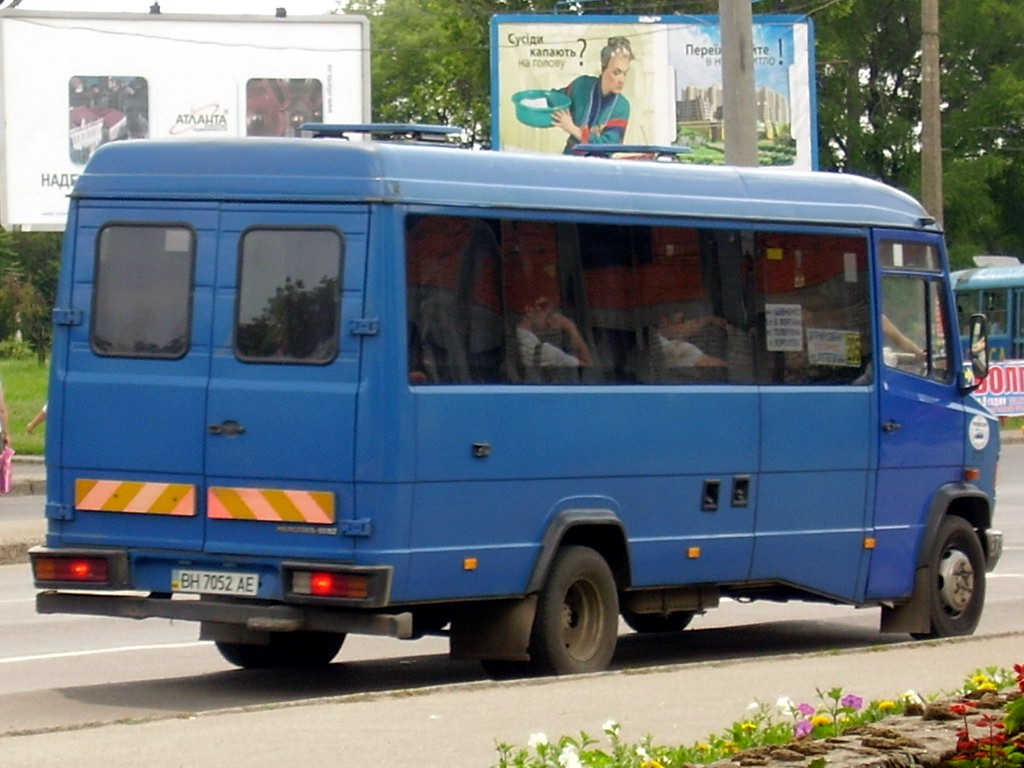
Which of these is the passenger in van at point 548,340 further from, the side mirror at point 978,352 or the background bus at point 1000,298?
the background bus at point 1000,298

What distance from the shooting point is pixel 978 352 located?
13828 mm

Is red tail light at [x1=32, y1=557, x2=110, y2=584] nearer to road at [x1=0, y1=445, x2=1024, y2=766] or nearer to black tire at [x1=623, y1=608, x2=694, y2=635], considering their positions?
road at [x1=0, y1=445, x2=1024, y2=766]

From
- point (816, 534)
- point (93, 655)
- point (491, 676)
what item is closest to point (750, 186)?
point (816, 534)

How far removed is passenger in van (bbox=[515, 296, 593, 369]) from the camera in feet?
35.6

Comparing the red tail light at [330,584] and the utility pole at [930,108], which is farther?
the utility pole at [930,108]

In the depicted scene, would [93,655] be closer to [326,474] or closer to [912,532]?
[326,474]

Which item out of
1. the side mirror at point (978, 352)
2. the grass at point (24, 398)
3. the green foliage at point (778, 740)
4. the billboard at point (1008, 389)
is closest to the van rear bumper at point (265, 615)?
the green foliage at point (778, 740)

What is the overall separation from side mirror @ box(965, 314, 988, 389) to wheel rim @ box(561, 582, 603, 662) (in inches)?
135

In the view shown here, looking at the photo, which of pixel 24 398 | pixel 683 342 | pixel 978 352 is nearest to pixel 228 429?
pixel 683 342

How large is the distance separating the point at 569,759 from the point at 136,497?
4.47 meters

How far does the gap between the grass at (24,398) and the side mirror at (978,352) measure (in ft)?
52.5

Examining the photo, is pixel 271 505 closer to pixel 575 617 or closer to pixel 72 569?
pixel 72 569

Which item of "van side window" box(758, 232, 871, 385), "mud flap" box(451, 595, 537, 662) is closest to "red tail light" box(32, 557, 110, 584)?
"mud flap" box(451, 595, 537, 662)

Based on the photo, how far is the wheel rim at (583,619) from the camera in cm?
1116
